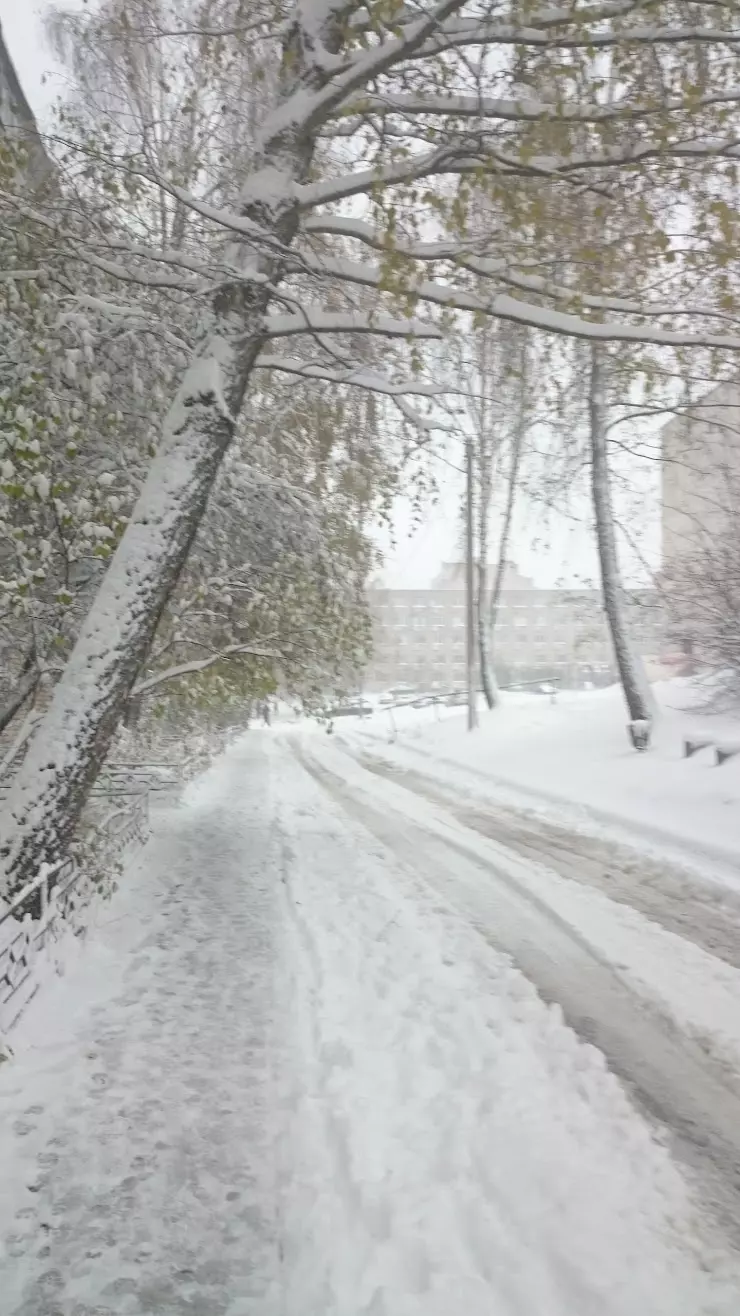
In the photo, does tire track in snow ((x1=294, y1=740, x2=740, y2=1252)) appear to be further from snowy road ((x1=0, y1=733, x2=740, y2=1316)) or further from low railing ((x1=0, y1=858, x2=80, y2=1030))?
low railing ((x1=0, y1=858, x2=80, y2=1030))

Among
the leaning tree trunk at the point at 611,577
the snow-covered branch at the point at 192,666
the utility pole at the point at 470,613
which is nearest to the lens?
the snow-covered branch at the point at 192,666

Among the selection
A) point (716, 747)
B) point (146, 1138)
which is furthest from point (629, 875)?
point (146, 1138)

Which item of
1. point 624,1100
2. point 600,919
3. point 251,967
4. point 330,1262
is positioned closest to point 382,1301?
point 330,1262

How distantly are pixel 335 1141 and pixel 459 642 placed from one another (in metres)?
75.0

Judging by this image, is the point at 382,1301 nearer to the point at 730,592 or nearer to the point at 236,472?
the point at 236,472

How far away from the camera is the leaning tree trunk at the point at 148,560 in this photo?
5.79 meters

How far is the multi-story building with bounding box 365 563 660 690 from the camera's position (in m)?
73.8

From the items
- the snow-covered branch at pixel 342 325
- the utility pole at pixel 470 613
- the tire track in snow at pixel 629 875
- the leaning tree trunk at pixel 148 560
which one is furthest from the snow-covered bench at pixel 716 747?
the utility pole at pixel 470 613

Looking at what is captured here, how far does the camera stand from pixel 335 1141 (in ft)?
12.5

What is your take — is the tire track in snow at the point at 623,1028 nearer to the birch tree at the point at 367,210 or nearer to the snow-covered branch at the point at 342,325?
the birch tree at the point at 367,210

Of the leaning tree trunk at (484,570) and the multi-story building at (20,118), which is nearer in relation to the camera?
the multi-story building at (20,118)

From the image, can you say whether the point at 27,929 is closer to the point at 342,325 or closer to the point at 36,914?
the point at 36,914

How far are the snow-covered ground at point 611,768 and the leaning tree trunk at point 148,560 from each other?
6521 mm

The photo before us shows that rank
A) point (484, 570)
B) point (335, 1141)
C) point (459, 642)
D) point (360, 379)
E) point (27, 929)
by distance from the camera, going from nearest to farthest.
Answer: point (335, 1141) → point (27, 929) → point (360, 379) → point (484, 570) → point (459, 642)
